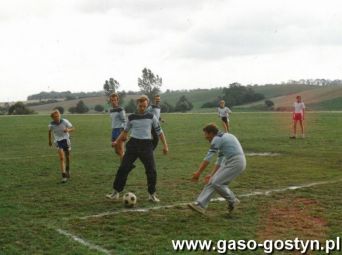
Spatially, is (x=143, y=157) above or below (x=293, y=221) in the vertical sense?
above

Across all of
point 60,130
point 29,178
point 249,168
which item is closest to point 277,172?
point 249,168

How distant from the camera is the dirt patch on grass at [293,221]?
7.45 meters

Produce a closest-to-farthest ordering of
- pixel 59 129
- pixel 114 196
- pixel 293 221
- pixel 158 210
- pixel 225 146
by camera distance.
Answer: pixel 293 221 → pixel 225 146 → pixel 158 210 → pixel 114 196 → pixel 59 129

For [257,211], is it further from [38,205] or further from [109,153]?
[109,153]

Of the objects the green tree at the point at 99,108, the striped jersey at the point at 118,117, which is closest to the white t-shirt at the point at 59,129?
the striped jersey at the point at 118,117

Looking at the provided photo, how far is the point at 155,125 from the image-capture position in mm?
9938

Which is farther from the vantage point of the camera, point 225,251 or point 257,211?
point 257,211

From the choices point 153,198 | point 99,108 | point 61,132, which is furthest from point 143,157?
point 99,108

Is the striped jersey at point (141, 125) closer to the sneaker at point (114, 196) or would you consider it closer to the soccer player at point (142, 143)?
the soccer player at point (142, 143)

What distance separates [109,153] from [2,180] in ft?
21.9

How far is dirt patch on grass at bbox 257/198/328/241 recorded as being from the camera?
7449 mm

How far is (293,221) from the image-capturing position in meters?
8.24

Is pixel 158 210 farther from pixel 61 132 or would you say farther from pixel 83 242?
pixel 61 132

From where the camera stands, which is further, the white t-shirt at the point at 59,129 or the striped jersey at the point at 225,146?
the white t-shirt at the point at 59,129
